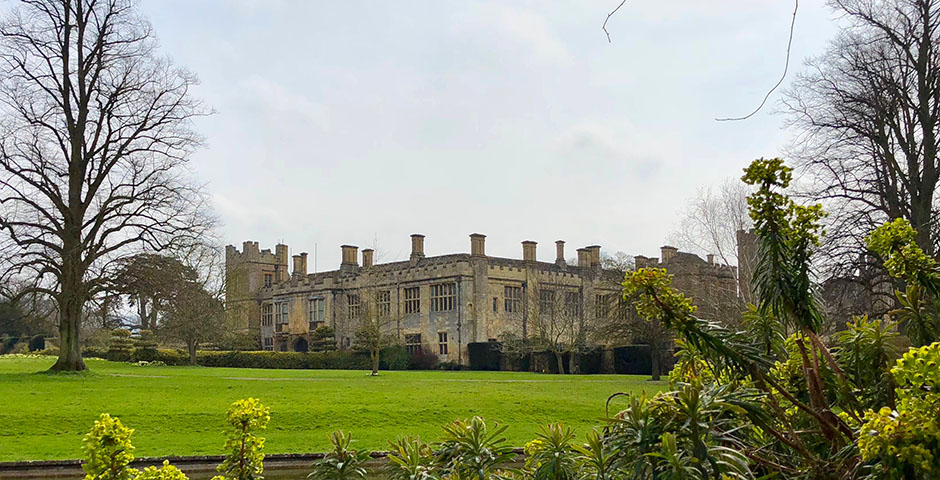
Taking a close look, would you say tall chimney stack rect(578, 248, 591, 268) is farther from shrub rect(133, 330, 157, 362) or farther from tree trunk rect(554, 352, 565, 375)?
shrub rect(133, 330, 157, 362)

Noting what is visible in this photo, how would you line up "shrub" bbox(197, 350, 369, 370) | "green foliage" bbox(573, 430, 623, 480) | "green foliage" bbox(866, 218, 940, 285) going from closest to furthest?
"green foliage" bbox(573, 430, 623, 480), "green foliage" bbox(866, 218, 940, 285), "shrub" bbox(197, 350, 369, 370)

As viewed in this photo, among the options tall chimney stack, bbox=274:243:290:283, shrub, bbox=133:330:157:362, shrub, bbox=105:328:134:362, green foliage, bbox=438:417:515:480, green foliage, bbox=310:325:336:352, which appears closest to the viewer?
green foliage, bbox=438:417:515:480

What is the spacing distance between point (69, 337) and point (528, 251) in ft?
89.1

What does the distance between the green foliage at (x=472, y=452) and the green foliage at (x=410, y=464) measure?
0.07 meters

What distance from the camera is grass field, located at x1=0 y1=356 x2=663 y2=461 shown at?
14578 millimetres

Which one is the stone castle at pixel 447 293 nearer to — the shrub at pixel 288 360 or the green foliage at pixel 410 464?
the shrub at pixel 288 360

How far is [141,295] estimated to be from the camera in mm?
26141

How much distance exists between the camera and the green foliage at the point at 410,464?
311cm

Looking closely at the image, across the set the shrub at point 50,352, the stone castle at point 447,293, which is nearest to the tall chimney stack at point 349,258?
the stone castle at point 447,293

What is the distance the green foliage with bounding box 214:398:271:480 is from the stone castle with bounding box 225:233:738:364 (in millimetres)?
36742

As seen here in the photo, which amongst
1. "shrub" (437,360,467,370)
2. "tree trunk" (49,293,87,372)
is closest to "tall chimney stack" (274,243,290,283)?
"shrub" (437,360,467,370)

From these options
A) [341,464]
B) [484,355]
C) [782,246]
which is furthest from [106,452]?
[484,355]

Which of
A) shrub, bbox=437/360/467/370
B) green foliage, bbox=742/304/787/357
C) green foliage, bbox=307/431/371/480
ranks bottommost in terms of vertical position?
shrub, bbox=437/360/467/370

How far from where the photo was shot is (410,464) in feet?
10.3
